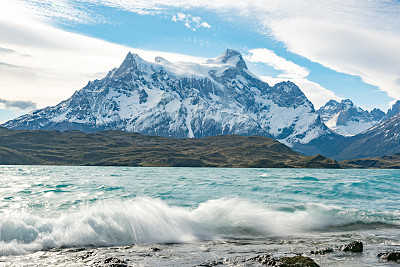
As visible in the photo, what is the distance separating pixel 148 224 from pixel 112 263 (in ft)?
29.7

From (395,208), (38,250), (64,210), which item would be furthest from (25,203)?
(395,208)

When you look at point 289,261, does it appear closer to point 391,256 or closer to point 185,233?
point 391,256

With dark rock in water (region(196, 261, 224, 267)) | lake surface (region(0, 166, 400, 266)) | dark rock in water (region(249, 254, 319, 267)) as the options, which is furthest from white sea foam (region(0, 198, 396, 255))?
dark rock in water (region(249, 254, 319, 267))

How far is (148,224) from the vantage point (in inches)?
1025

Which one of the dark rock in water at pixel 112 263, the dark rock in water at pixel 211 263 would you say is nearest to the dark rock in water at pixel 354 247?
the dark rock in water at pixel 211 263

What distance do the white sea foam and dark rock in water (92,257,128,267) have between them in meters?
4.94

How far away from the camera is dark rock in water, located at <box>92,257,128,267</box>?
1669 centimetres

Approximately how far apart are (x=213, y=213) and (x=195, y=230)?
508cm

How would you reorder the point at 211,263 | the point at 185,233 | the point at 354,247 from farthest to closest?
1. the point at 185,233
2. the point at 354,247
3. the point at 211,263

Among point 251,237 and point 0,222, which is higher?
point 0,222

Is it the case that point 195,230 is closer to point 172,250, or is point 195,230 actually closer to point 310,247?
point 172,250

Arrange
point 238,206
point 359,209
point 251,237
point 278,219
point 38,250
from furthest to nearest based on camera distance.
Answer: point 359,209
point 238,206
point 278,219
point 251,237
point 38,250

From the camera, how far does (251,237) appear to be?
84.6 feet

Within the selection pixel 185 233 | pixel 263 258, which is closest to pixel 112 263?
pixel 263 258
